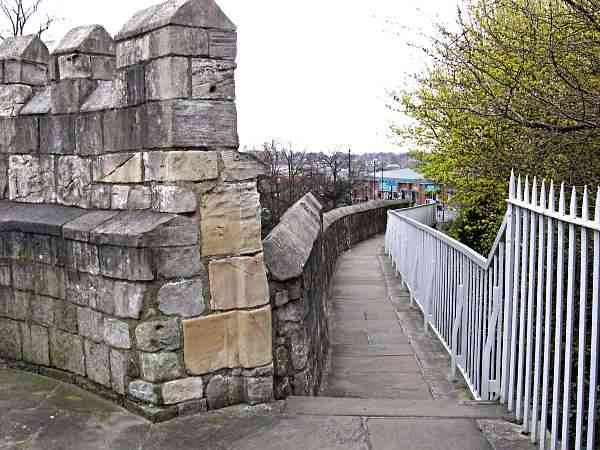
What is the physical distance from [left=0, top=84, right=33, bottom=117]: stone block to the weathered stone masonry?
0.43 m

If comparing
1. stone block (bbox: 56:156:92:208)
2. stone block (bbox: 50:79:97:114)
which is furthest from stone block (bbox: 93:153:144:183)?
stone block (bbox: 50:79:97:114)

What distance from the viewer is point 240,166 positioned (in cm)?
440

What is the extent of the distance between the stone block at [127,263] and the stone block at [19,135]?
139 centimetres

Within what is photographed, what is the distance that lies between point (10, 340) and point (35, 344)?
0.33 meters

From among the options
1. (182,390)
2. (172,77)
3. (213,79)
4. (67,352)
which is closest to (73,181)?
(67,352)

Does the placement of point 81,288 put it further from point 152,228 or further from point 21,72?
point 21,72

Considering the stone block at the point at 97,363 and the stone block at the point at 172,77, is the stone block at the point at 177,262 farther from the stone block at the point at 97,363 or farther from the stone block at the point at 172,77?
the stone block at the point at 172,77

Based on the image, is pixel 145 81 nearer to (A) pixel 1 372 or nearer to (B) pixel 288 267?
(B) pixel 288 267

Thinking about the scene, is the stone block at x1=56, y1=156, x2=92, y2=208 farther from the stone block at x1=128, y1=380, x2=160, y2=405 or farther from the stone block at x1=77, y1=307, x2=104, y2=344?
the stone block at x1=128, y1=380, x2=160, y2=405

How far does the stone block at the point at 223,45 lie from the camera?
4168 mm

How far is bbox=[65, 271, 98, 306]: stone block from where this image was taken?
445cm

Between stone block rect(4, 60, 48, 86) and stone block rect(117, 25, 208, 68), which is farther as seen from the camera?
stone block rect(4, 60, 48, 86)

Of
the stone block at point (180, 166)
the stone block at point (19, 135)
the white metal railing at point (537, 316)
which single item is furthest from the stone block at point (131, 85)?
the white metal railing at point (537, 316)

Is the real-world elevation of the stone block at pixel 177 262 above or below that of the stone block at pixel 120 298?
above
